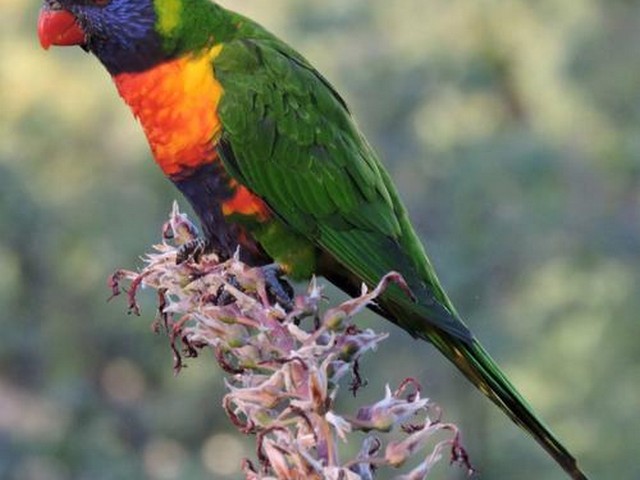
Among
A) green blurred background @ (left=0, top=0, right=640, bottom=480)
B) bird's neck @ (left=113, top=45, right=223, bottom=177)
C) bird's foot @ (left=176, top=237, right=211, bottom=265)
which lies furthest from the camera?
green blurred background @ (left=0, top=0, right=640, bottom=480)

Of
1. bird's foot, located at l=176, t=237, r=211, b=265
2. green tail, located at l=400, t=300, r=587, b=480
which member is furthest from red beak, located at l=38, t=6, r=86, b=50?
green tail, located at l=400, t=300, r=587, b=480

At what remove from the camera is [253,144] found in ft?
8.01

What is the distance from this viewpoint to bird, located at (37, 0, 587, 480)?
2.40 meters

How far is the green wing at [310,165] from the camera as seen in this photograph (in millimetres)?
2414

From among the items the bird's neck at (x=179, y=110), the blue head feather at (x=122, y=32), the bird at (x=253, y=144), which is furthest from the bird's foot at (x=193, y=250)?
the blue head feather at (x=122, y=32)

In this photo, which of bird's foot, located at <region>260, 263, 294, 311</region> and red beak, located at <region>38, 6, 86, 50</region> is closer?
bird's foot, located at <region>260, 263, 294, 311</region>

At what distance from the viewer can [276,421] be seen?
1.54 metres

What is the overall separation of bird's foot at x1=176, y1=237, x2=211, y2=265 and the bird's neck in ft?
0.63

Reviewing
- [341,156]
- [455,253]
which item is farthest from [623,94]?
[341,156]

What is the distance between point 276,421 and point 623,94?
9109 mm

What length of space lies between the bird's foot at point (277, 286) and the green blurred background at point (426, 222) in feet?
20.8

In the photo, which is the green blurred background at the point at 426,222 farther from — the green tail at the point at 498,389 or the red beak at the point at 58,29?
the green tail at the point at 498,389

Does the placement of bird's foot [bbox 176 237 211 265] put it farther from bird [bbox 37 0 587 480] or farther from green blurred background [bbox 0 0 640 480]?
green blurred background [bbox 0 0 640 480]

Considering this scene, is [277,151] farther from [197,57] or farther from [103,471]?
[103,471]
